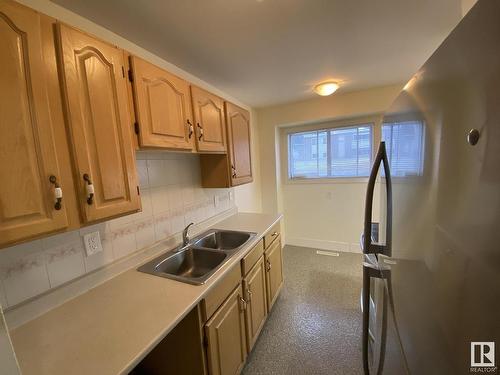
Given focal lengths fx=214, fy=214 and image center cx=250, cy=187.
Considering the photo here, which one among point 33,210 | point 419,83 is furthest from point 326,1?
point 33,210

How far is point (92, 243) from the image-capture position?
1.14m

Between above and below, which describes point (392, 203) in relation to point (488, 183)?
below

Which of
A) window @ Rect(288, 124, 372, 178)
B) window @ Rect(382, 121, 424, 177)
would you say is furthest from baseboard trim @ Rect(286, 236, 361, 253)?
window @ Rect(382, 121, 424, 177)

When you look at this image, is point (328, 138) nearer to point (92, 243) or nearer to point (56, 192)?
point (92, 243)

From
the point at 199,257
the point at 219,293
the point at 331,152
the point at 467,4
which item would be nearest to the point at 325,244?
the point at 331,152

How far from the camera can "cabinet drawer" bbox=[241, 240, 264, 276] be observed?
4.78 feet

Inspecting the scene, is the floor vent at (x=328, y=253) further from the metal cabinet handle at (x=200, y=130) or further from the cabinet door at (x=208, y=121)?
the metal cabinet handle at (x=200, y=130)

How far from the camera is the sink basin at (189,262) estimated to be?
1427 mm

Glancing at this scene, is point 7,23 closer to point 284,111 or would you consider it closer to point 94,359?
point 94,359

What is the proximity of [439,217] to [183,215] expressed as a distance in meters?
1.68

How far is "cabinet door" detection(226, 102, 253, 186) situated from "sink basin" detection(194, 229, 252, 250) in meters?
0.46

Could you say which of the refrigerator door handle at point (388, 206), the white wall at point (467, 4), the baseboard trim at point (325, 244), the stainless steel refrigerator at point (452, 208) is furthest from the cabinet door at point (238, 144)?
the baseboard trim at point (325, 244)

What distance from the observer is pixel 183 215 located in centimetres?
181

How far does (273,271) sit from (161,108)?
1.64 metres
